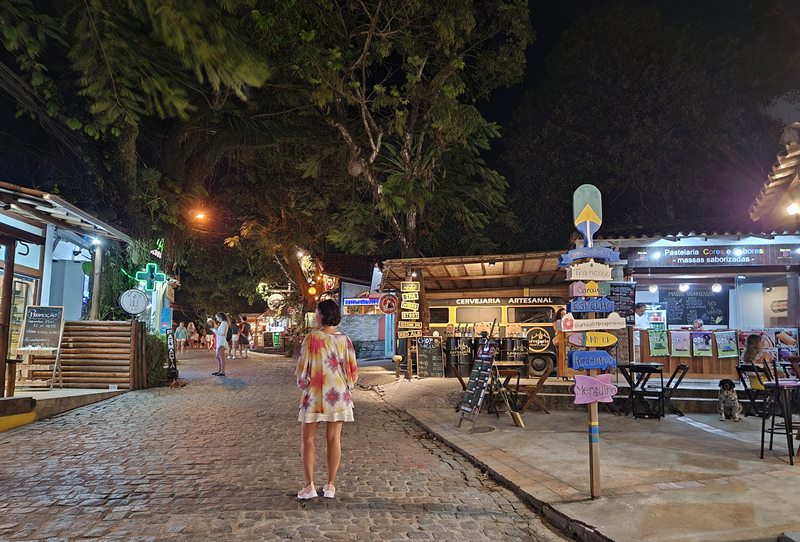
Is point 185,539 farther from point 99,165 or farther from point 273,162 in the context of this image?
point 273,162

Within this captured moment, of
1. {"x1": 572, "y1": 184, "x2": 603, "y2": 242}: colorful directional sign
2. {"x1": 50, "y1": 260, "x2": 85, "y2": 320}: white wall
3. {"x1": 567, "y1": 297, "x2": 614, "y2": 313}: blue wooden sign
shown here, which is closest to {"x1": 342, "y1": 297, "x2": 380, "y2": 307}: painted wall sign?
{"x1": 50, "y1": 260, "x2": 85, "y2": 320}: white wall

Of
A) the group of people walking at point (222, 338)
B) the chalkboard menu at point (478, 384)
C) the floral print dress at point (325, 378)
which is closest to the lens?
the floral print dress at point (325, 378)

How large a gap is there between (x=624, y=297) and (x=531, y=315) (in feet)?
12.0

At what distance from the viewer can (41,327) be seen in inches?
431

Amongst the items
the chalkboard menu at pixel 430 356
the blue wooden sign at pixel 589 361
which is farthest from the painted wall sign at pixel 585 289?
the chalkboard menu at pixel 430 356

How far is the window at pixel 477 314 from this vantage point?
15.3m

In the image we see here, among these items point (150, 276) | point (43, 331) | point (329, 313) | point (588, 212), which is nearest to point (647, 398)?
point (588, 212)

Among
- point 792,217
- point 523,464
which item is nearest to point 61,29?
point 523,464

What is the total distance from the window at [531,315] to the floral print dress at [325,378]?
422 inches

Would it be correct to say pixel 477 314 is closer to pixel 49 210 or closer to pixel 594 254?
pixel 594 254

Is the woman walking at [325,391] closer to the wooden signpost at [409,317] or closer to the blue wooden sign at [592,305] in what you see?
the blue wooden sign at [592,305]

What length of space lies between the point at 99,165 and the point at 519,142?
41.6ft

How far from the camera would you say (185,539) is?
3.84m

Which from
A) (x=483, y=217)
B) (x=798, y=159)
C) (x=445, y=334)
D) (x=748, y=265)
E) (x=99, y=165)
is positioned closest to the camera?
(x=798, y=159)
